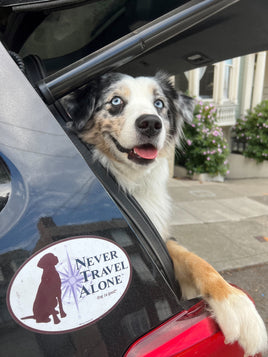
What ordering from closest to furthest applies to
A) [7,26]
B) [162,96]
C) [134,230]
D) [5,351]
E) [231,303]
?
1. [5,351]
2. [134,230]
3. [231,303]
4. [7,26]
5. [162,96]

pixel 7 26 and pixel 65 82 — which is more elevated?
pixel 7 26

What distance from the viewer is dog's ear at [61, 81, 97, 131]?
166 cm

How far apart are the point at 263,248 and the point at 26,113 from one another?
3995 millimetres

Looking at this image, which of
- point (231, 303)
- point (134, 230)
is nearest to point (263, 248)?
point (231, 303)

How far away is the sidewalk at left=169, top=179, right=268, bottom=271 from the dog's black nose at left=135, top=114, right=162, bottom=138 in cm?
238

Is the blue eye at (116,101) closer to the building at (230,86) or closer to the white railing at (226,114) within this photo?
the building at (230,86)

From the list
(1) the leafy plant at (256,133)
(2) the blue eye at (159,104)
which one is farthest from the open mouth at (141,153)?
(1) the leafy plant at (256,133)

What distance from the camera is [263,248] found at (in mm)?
3973

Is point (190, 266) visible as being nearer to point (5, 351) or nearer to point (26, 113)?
point (5, 351)

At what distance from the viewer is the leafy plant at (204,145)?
838cm

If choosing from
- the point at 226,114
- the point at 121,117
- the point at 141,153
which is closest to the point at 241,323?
the point at 141,153

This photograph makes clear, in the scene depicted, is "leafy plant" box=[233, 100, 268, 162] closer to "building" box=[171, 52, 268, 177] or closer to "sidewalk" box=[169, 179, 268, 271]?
"building" box=[171, 52, 268, 177]

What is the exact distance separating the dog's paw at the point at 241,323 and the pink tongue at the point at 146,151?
0.84 m

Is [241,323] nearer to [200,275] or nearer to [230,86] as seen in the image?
[200,275]
